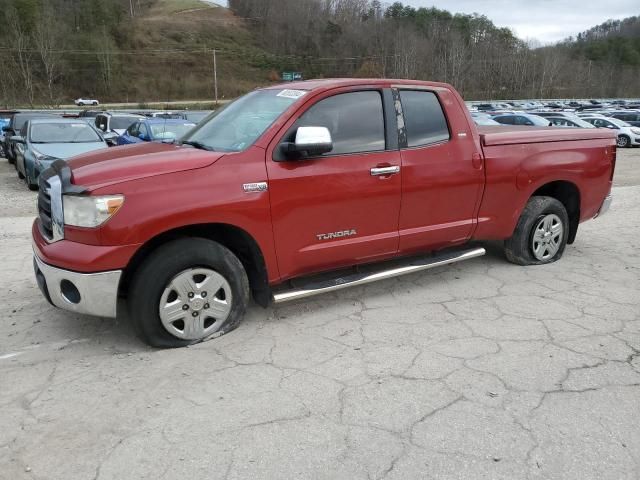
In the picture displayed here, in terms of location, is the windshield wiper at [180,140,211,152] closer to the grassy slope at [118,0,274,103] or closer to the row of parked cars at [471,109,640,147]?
the row of parked cars at [471,109,640,147]

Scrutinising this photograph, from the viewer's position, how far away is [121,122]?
1823 cm

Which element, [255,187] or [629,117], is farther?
[629,117]

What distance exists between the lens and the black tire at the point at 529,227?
5.30 metres

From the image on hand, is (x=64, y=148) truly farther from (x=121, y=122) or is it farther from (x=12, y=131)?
(x=121, y=122)

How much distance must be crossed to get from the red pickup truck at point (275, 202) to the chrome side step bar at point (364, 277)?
16 millimetres

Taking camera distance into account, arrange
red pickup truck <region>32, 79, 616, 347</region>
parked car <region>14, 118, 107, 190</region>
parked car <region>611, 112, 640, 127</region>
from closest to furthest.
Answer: red pickup truck <region>32, 79, 616, 347</region>
parked car <region>14, 118, 107, 190</region>
parked car <region>611, 112, 640, 127</region>

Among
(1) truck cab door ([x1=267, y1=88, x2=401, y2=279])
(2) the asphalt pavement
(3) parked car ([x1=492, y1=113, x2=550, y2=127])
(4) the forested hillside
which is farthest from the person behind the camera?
(4) the forested hillside

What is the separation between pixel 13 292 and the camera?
4820mm

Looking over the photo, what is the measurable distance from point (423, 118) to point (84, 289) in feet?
9.56

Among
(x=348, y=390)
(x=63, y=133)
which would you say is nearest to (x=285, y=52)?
(x=63, y=133)

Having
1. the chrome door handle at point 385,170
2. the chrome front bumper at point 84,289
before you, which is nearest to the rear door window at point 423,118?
the chrome door handle at point 385,170

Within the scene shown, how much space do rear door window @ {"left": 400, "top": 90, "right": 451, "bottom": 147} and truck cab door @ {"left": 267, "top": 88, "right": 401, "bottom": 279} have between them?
171 mm

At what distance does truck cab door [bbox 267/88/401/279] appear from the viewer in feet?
12.6

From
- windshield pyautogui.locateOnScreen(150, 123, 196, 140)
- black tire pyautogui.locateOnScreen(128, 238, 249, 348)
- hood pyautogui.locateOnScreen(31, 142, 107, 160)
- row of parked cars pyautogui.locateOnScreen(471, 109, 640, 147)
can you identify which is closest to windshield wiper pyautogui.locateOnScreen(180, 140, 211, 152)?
black tire pyautogui.locateOnScreen(128, 238, 249, 348)
